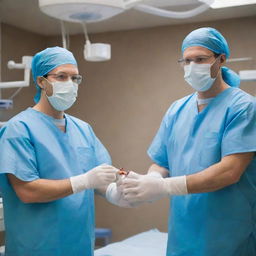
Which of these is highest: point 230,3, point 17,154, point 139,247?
point 230,3

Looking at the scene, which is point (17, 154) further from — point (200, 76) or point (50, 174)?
point (200, 76)

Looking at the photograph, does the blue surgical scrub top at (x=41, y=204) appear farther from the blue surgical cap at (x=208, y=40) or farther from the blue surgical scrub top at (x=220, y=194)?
the blue surgical cap at (x=208, y=40)

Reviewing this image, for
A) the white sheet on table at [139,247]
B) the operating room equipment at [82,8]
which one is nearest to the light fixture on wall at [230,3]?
the operating room equipment at [82,8]

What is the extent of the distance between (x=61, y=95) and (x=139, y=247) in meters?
1.92

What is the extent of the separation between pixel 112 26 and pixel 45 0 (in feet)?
7.71

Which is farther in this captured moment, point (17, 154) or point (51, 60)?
point (51, 60)

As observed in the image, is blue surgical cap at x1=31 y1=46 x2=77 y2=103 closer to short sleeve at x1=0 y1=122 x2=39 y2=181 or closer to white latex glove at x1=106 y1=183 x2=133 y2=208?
short sleeve at x1=0 y1=122 x2=39 y2=181

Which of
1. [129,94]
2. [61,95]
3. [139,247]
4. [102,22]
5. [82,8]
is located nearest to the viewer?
[61,95]

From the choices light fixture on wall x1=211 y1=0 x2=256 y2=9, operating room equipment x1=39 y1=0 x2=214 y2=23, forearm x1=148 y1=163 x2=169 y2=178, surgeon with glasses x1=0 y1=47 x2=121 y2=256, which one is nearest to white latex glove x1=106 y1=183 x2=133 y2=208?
surgeon with glasses x1=0 y1=47 x2=121 y2=256

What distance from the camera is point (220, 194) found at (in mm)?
1988

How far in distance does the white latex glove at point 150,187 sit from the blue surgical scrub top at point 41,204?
0.84 ft

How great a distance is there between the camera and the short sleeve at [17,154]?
6.52 ft

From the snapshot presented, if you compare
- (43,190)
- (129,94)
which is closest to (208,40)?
(43,190)

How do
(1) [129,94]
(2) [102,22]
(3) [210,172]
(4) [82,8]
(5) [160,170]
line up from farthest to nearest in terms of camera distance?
1. (1) [129,94]
2. (2) [102,22]
3. (4) [82,8]
4. (5) [160,170]
5. (3) [210,172]
